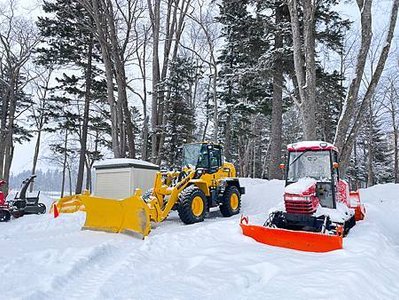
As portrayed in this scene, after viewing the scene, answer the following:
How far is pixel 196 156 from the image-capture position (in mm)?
10078

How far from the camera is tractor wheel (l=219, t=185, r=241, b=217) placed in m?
10.4

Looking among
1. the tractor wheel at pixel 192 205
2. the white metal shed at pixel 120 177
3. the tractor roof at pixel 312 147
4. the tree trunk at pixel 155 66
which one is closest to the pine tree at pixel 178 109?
the tree trunk at pixel 155 66

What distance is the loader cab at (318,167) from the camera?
7.22 meters

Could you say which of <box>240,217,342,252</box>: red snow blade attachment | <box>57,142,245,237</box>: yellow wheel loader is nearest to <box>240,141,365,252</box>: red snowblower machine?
<box>240,217,342,252</box>: red snow blade attachment

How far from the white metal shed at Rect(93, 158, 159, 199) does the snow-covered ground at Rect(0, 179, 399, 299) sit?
14.6 ft

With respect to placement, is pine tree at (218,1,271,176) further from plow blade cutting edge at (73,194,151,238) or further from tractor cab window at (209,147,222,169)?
plow blade cutting edge at (73,194,151,238)

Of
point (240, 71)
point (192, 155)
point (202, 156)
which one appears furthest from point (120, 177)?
point (240, 71)

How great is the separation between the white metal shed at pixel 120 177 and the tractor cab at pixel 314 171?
6089 millimetres

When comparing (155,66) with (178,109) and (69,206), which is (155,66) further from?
(69,206)

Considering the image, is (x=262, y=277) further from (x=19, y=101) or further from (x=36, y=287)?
(x=19, y=101)

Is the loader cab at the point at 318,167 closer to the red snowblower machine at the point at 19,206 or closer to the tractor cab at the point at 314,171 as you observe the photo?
the tractor cab at the point at 314,171

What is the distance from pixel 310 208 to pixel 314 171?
1193 millimetres

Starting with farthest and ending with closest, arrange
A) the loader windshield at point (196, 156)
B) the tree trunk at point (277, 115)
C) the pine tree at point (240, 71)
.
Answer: the pine tree at point (240, 71), the tree trunk at point (277, 115), the loader windshield at point (196, 156)

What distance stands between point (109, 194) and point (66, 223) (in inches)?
133
